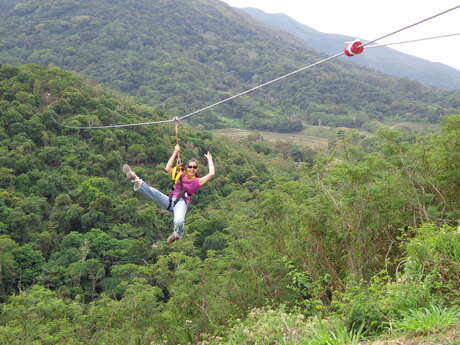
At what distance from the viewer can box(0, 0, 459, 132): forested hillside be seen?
9844cm

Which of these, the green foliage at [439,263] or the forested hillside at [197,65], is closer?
the green foliage at [439,263]

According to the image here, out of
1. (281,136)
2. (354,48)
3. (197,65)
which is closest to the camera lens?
(354,48)

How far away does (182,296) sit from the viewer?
51.9 ft

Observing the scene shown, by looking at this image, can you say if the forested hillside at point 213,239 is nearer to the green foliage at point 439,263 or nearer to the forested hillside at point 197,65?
the green foliage at point 439,263

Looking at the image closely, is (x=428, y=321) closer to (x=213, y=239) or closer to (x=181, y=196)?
(x=181, y=196)

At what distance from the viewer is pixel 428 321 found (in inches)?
141

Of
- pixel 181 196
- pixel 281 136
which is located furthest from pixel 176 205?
pixel 281 136

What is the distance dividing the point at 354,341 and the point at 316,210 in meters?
7.40

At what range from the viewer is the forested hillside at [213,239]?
4.76m

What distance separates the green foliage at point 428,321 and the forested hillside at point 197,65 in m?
80.6

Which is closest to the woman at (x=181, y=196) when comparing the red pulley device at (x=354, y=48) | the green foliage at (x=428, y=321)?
the red pulley device at (x=354, y=48)

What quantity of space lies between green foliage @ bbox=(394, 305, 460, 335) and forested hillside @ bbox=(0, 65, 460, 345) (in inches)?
0.8

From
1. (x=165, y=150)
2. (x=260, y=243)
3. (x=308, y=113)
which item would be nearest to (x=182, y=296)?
(x=260, y=243)

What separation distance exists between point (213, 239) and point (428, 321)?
25.3m
